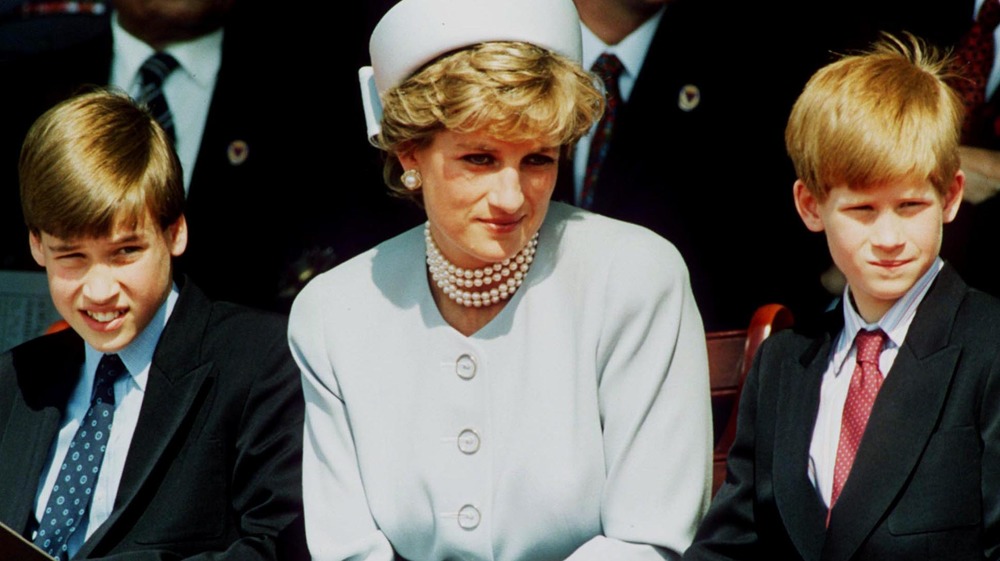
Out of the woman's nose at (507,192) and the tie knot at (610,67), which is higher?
the woman's nose at (507,192)

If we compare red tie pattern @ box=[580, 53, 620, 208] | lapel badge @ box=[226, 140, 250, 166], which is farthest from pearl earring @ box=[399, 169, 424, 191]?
lapel badge @ box=[226, 140, 250, 166]

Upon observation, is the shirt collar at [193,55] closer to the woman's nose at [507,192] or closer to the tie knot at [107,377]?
the tie knot at [107,377]

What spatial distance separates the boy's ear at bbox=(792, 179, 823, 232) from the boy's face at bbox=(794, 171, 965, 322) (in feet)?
0.35

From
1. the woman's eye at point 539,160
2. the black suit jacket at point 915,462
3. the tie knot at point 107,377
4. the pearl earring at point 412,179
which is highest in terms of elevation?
the woman's eye at point 539,160

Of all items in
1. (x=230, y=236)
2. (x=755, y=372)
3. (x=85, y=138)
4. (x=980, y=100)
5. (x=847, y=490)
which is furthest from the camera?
(x=230, y=236)

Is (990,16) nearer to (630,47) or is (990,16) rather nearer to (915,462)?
(630,47)

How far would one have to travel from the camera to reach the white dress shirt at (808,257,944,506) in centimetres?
321

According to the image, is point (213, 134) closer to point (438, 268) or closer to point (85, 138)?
point (85, 138)

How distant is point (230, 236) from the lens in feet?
16.3

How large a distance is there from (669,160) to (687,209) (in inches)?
5.8

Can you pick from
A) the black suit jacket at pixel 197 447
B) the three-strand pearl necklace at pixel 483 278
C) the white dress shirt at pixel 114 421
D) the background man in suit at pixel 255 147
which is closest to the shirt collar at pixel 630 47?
the background man in suit at pixel 255 147

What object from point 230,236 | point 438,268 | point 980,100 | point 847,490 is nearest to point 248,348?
point 438,268

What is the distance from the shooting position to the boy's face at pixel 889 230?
3125 millimetres

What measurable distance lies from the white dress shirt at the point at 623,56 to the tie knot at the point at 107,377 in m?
1.40
